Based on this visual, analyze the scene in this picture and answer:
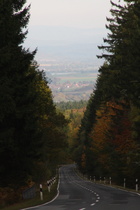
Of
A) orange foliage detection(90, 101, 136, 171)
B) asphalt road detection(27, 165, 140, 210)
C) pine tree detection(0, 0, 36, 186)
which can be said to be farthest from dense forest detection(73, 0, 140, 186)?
pine tree detection(0, 0, 36, 186)

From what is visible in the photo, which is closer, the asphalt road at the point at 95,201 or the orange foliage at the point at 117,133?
the asphalt road at the point at 95,201

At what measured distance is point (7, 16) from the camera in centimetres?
2456

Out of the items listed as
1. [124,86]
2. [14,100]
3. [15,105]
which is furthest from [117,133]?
[15,105]

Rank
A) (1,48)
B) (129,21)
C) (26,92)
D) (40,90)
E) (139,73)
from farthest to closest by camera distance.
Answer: (40,90) < (129,21) < (139,73) < (26,92) < (1,48)

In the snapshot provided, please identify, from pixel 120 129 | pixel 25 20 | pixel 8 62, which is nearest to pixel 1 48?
pixel 8 62

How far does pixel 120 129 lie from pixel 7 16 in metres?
25.9

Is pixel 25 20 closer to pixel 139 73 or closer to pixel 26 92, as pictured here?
pixel 26 92

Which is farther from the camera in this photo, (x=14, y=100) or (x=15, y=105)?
(x=14, y=100)

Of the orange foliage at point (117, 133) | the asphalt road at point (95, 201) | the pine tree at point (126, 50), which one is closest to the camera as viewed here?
the asphalt road at point (95, 201)

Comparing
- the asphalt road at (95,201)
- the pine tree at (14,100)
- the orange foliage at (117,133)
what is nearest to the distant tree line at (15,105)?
the pine tree at (14,100)

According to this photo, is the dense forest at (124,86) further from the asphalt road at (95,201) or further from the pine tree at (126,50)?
the asphalt road at (95,201)

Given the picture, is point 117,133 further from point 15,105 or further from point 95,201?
point 15,105

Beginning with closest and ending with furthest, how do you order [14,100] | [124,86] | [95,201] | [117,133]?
[95,201], [14,100], [124,86], [117,133]

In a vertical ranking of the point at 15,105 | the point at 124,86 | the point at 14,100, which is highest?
the point at 124,86
